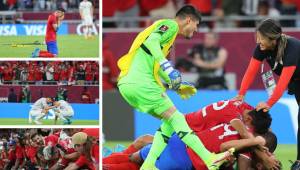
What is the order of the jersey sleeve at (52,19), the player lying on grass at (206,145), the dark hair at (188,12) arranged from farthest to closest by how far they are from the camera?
the dark hair at (188,12)
the player lying on grass at (206,145)
the jersey sleeve at (52,19)

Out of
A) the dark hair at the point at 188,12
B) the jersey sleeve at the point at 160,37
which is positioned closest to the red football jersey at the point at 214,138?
the jersey sleeve at the point at 160,37

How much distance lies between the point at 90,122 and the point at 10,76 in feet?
2.83

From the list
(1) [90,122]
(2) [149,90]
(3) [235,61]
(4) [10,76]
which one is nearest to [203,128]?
(2) [149,90]

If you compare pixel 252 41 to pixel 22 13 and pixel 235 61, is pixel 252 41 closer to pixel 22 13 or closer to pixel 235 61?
pixel 235 61

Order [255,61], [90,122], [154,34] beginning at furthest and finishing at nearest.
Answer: [255,61], [154,34], [90,122]

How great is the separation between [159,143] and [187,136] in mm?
357

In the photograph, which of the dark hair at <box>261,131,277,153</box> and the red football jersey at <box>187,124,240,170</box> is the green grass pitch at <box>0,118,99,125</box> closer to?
the red football jersey at <box>187,124,240,170</box>

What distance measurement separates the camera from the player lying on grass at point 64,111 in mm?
→ 9359

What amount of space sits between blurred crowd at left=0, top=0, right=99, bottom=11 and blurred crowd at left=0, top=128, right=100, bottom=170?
46.7 inches

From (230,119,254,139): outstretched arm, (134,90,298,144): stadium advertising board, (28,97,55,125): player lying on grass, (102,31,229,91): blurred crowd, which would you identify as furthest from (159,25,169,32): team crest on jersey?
(102,31,229,91): blurred crowd

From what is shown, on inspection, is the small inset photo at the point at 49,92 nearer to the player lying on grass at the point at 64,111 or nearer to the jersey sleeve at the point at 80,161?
the player lying on grass at the point at 64,111

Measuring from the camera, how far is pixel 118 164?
10.5 meters

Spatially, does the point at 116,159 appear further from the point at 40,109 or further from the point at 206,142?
the point at 40,109

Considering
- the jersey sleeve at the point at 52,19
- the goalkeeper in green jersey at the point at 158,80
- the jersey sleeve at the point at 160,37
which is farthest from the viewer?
the jersey sleeve at the point at 160,37
